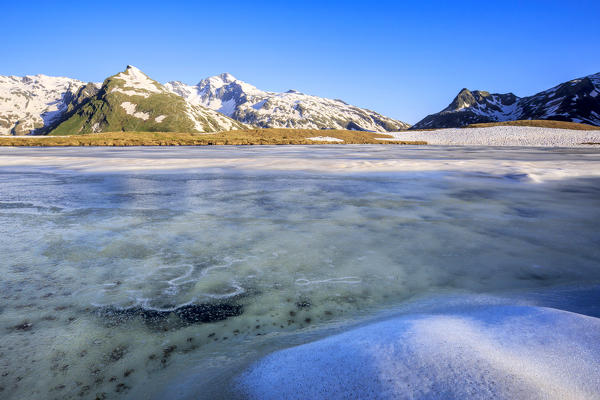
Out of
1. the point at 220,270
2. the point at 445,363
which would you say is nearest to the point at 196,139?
the point at 220,270

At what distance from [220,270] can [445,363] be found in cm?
205

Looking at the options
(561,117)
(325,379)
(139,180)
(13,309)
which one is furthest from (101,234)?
(561,117)

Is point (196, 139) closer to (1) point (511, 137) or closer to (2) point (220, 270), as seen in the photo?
(1) point (511, 137)

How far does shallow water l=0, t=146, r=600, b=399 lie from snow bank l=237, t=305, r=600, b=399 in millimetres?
354

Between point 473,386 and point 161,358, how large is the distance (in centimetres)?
158

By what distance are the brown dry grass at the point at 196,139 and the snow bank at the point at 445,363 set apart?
40.5 metres

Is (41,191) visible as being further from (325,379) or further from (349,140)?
(349,140)

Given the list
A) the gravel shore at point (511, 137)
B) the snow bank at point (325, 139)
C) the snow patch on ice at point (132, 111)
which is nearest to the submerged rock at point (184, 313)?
the snow bank at point (325, 139)

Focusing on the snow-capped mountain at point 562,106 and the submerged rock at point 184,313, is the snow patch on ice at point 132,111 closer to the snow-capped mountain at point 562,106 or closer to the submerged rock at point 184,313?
the snow-capped mountain at point 562,106

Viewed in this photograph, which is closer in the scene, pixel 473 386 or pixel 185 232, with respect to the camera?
pixel 473 386

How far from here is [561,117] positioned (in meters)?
126

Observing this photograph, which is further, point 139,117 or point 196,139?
point 139,117

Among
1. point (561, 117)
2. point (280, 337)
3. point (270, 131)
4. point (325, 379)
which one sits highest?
point (561, 117)

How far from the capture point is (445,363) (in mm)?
1422
